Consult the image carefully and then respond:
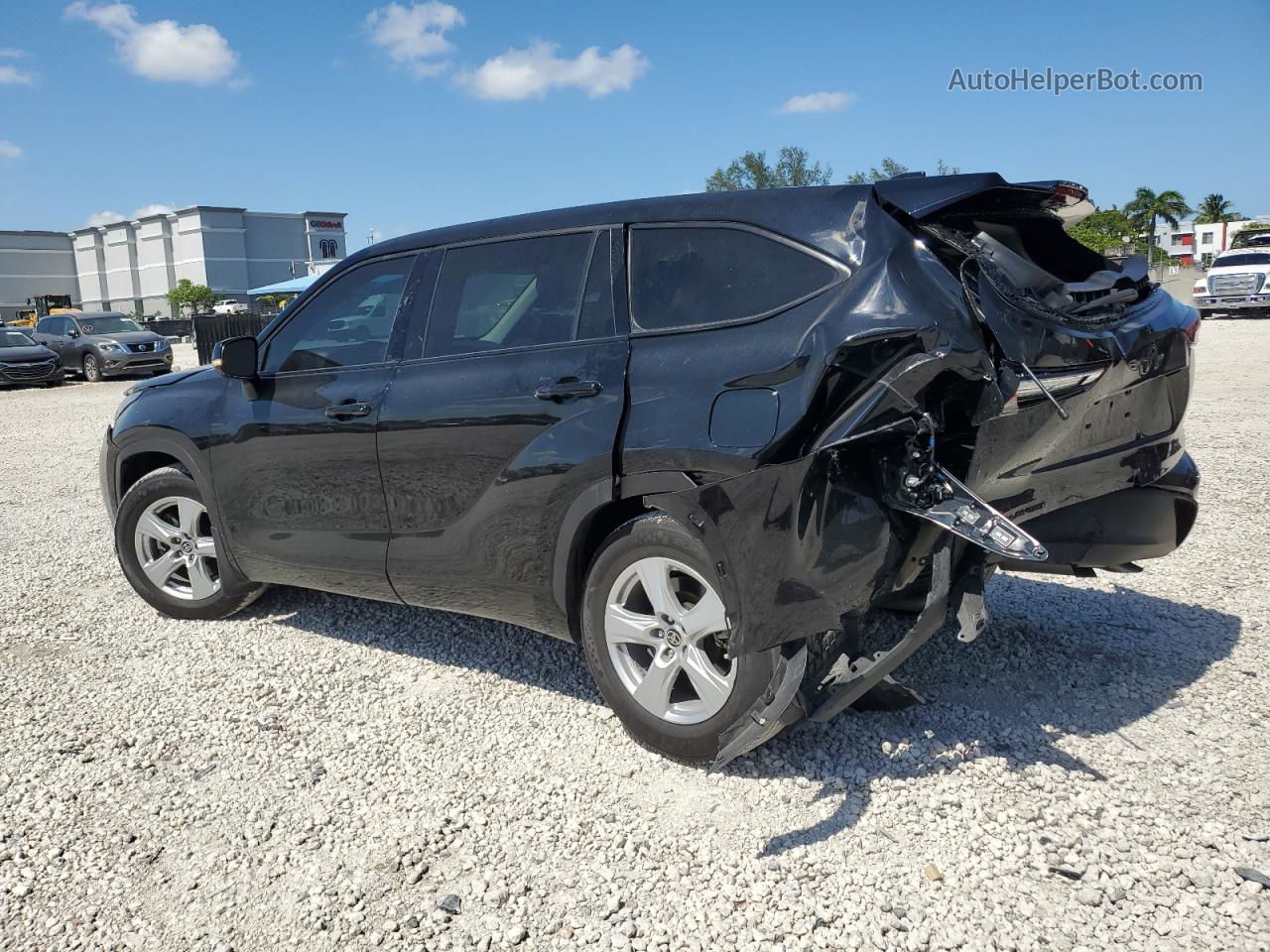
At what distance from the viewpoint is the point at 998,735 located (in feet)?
11.2

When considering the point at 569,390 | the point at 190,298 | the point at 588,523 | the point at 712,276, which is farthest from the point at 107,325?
the point at 190,298

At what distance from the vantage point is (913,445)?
2842 mm

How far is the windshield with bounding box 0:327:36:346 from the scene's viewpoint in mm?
21891

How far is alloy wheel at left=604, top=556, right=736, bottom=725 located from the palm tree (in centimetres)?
9298

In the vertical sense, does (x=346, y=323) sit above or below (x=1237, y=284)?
below

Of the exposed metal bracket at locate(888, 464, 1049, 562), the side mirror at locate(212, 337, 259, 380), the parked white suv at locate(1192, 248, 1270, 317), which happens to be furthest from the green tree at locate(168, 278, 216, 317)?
the exposed metal bracket at locate(888, 464, 1049, 562)

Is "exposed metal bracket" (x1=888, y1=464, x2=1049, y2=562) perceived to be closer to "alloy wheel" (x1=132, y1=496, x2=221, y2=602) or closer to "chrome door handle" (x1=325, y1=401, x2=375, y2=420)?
"chrome door handle" (x1=325, y1=401, x2=375, y2=420)

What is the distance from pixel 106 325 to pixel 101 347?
7.98 ft

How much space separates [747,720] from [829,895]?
54 centimetres

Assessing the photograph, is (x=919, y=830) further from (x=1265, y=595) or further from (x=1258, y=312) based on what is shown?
(x=1258, y=312)

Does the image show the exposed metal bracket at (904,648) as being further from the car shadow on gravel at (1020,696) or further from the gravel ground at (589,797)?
the gravel ground at (589,797)

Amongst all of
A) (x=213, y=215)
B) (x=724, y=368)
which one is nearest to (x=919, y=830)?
(x=724, y=368)

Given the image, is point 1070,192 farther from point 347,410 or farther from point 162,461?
point 162,461

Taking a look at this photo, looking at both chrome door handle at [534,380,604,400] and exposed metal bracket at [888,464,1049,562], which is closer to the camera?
exposed metal bracket at [888,464,1049,562]
